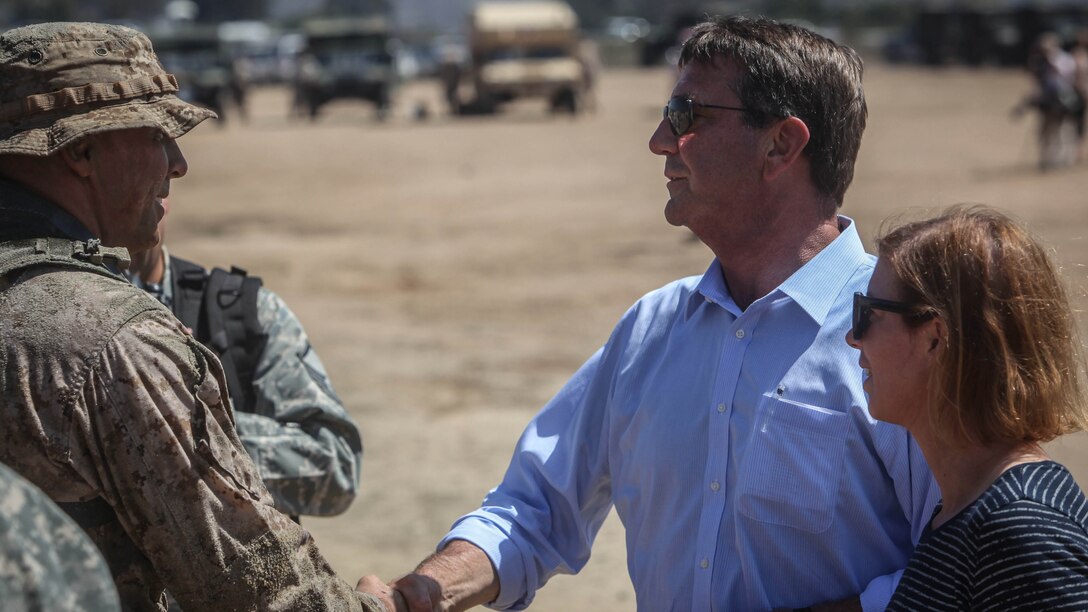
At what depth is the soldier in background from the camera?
3.37 m

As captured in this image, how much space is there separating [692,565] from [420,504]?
4.19 m

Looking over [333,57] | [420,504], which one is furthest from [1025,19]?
[420,504]

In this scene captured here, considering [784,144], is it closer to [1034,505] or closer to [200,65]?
[1034,505]

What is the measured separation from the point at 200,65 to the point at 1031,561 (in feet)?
129

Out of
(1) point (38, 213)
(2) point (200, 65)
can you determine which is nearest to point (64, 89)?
(1) point (38, 213)

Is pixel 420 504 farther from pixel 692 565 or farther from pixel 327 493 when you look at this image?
pixel 692 565

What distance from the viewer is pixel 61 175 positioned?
2348mm

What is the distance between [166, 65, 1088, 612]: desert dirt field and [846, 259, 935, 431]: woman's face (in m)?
0.25

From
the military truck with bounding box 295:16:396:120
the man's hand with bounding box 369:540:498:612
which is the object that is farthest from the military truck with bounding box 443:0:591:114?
the man's hand with bounding box 369:540:498:612

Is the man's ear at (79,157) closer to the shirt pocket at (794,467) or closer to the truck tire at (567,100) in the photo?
the shirt pocket at (794,467)

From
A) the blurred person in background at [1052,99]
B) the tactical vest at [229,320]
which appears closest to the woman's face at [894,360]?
the tactical vest at [229,320]

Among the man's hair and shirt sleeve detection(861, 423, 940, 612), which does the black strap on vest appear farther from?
the man's hair

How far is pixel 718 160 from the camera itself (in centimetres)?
287

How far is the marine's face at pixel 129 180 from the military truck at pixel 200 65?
116 ft
